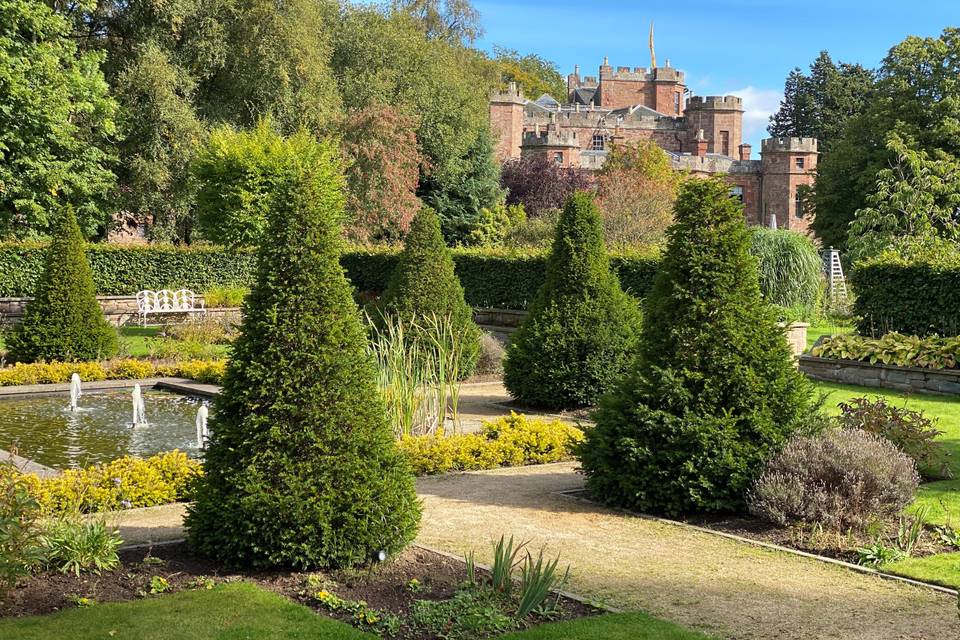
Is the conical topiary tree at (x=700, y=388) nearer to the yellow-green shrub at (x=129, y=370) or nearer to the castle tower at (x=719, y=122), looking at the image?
the yellow-green shrub at (x=129, y=370)

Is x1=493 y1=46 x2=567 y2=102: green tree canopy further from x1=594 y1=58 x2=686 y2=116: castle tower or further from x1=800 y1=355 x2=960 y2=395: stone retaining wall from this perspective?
x1=800 y1=355 x2=960 y2=395: stone retaining wall

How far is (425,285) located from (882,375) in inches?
243

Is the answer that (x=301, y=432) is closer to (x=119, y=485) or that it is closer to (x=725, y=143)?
(x=119, y=485)

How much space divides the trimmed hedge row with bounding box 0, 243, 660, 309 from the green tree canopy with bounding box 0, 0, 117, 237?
3.41m

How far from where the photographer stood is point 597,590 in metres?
5.49

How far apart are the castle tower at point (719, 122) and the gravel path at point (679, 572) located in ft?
203

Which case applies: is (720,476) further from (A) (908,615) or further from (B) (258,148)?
(B) (258,148)

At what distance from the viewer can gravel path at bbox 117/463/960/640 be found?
4988 millimetres

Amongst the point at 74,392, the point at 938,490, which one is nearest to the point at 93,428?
the point at 74,392

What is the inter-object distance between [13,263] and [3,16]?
6.41m

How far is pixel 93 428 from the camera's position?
11.1 metres

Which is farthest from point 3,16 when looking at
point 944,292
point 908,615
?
point 908,615

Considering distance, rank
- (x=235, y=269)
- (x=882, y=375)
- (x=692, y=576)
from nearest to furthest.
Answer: (x=692, y=576)
(x=882, y=375)
(x=235, y=269)

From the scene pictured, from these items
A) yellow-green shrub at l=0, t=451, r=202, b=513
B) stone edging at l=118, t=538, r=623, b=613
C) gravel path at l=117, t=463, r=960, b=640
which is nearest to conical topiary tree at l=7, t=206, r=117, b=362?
yellow-green shrub at l=0, t=451, r=202, b=513
